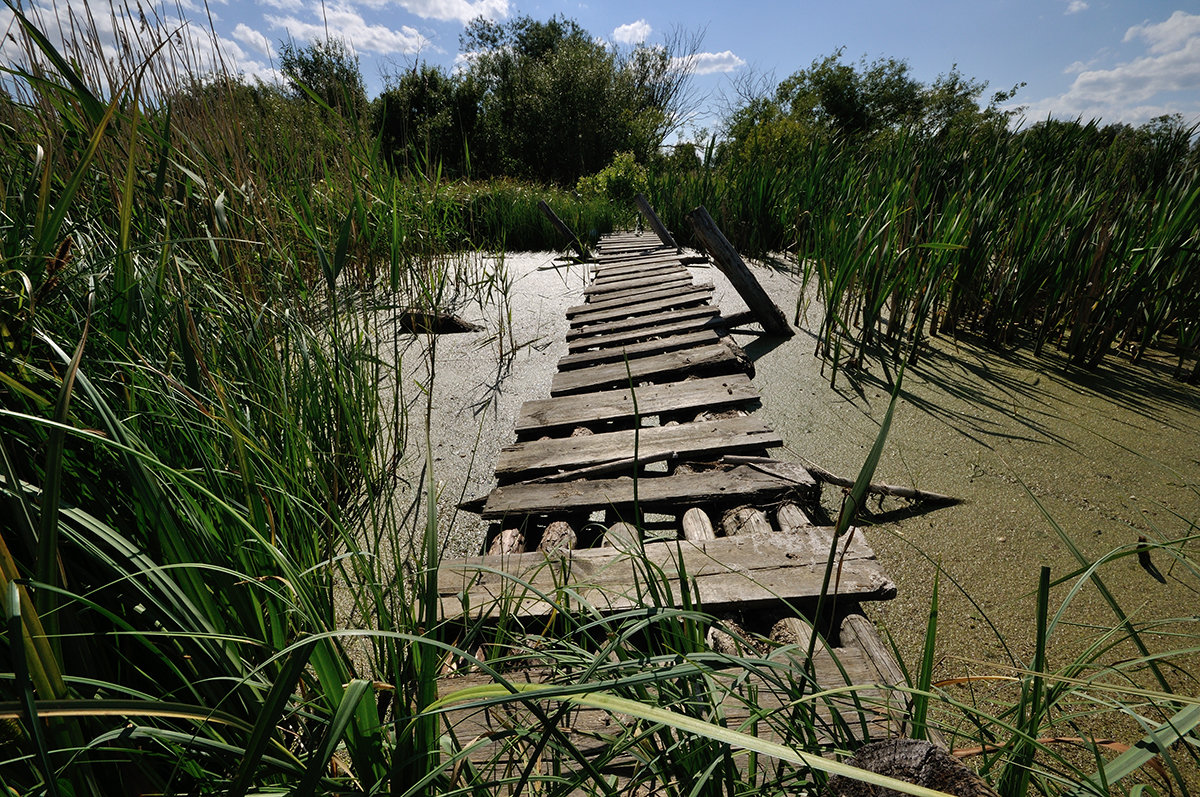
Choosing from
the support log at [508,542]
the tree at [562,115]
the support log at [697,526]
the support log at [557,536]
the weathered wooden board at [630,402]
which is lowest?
the support log at [508,542]

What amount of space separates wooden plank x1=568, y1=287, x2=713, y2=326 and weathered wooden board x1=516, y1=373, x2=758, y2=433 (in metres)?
1.05

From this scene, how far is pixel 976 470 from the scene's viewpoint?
5.37ft

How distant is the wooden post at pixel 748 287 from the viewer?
2750mm

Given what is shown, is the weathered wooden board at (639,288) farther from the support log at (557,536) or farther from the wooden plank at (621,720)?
the wooden plank at (621,720)

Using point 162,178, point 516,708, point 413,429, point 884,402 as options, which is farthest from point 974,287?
point 162,178

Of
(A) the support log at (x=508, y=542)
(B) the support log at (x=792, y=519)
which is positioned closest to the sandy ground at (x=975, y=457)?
(A) the support log at (x=508, y=542)

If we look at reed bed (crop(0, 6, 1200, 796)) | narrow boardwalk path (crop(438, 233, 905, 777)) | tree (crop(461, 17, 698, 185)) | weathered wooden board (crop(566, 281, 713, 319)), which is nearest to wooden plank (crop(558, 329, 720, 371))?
narrow boardwalk path (crop(438, 233, 905, 777))

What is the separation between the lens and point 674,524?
4.66ft

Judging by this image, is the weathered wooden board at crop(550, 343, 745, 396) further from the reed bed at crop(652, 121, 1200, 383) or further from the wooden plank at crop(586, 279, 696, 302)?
the wooden plank at crop(586, 279, 696, 302)

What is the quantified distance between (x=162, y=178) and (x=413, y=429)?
43.2 inches

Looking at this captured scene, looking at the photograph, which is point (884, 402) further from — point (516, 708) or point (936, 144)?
point (936, 144)

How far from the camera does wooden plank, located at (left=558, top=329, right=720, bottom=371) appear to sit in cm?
243

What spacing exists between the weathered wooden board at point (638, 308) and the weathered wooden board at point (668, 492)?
1641 mm

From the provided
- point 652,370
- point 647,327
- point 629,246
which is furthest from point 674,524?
point 629,246
